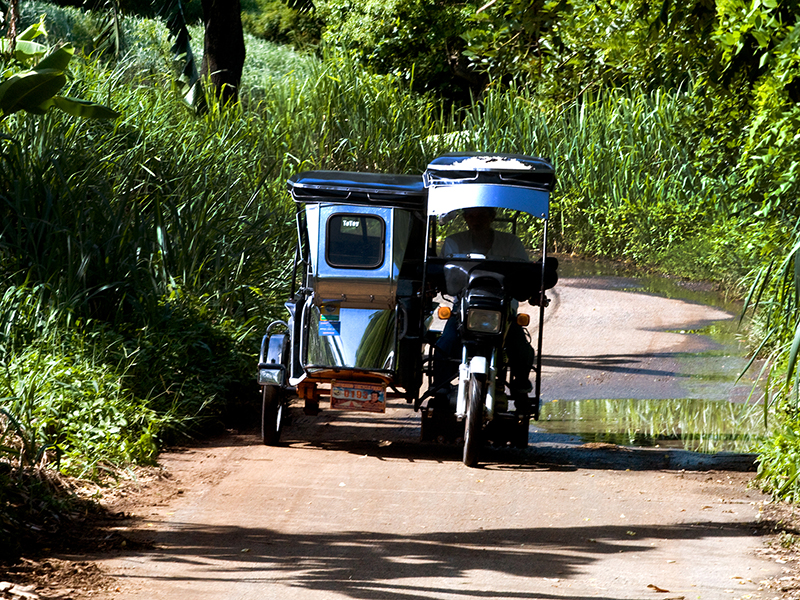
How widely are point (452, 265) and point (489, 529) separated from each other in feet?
7.69

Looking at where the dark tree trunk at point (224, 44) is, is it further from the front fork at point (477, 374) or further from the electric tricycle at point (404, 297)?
the front fork at point (477, 374)

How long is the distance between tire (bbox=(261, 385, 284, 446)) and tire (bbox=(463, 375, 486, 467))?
144 cm

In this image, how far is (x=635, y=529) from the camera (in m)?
6.14

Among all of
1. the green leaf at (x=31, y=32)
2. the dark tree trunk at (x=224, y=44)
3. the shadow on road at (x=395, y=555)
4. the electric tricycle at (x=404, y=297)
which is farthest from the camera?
the dark tree trunk at (x=224, y=44)

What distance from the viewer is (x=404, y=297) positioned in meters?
7.98

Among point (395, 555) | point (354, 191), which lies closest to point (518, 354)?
point (354, 191)

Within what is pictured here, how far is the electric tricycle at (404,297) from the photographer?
7734 mm

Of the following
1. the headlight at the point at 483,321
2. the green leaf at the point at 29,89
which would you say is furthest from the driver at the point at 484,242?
the green leaf at the point at 29,89

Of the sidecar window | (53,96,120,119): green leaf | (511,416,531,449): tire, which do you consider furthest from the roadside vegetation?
(511,416,531,449): tire

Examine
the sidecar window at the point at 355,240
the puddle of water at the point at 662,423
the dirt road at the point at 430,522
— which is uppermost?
the sidecar window at the point at 355,240

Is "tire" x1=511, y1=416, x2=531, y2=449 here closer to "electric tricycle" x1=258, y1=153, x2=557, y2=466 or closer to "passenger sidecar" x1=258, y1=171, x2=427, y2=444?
"electric tricycle" x1=258, y1=153, x2=557, y2=466

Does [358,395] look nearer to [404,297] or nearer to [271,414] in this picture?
[271,414]

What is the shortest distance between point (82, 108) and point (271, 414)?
117 inches

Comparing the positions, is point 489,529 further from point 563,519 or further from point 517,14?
point 517,14
